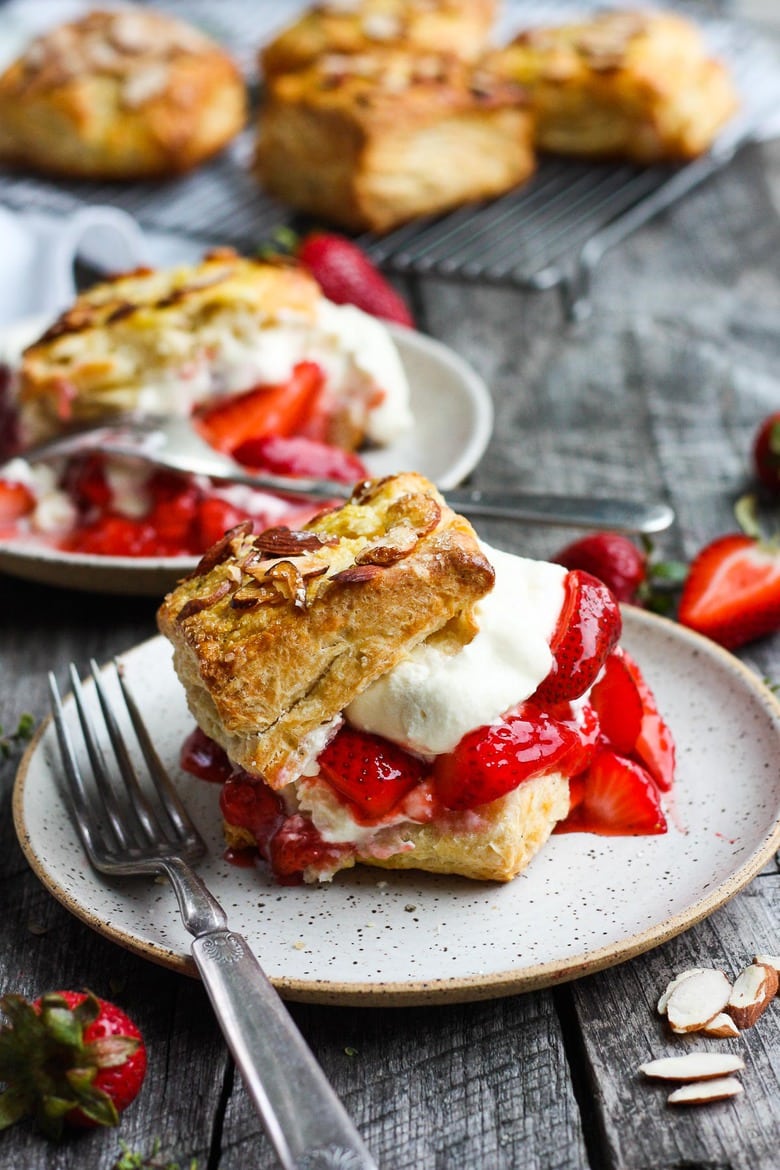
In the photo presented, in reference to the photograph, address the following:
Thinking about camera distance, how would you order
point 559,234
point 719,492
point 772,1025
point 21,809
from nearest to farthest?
1. point 772,1025
2. point 21,809
3. point 719,492
4. point 559,234

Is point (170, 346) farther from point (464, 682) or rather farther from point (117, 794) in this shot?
point (464, 682)

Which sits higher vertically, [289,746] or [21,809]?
[289,746]

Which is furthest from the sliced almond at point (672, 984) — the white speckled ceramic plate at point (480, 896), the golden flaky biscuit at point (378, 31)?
the golden flaky biscuit at point (378, 31)

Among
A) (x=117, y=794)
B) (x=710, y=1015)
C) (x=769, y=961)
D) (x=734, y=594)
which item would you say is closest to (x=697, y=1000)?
(x=710, y=1015)

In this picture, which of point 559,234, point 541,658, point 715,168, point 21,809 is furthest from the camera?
point 715,168

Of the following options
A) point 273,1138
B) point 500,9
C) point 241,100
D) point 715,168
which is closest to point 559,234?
point 715,168

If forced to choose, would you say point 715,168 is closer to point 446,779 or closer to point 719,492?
point 719,492

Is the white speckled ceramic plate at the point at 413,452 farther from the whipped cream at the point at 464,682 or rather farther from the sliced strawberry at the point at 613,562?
the whipped cream at the point at 464,682
